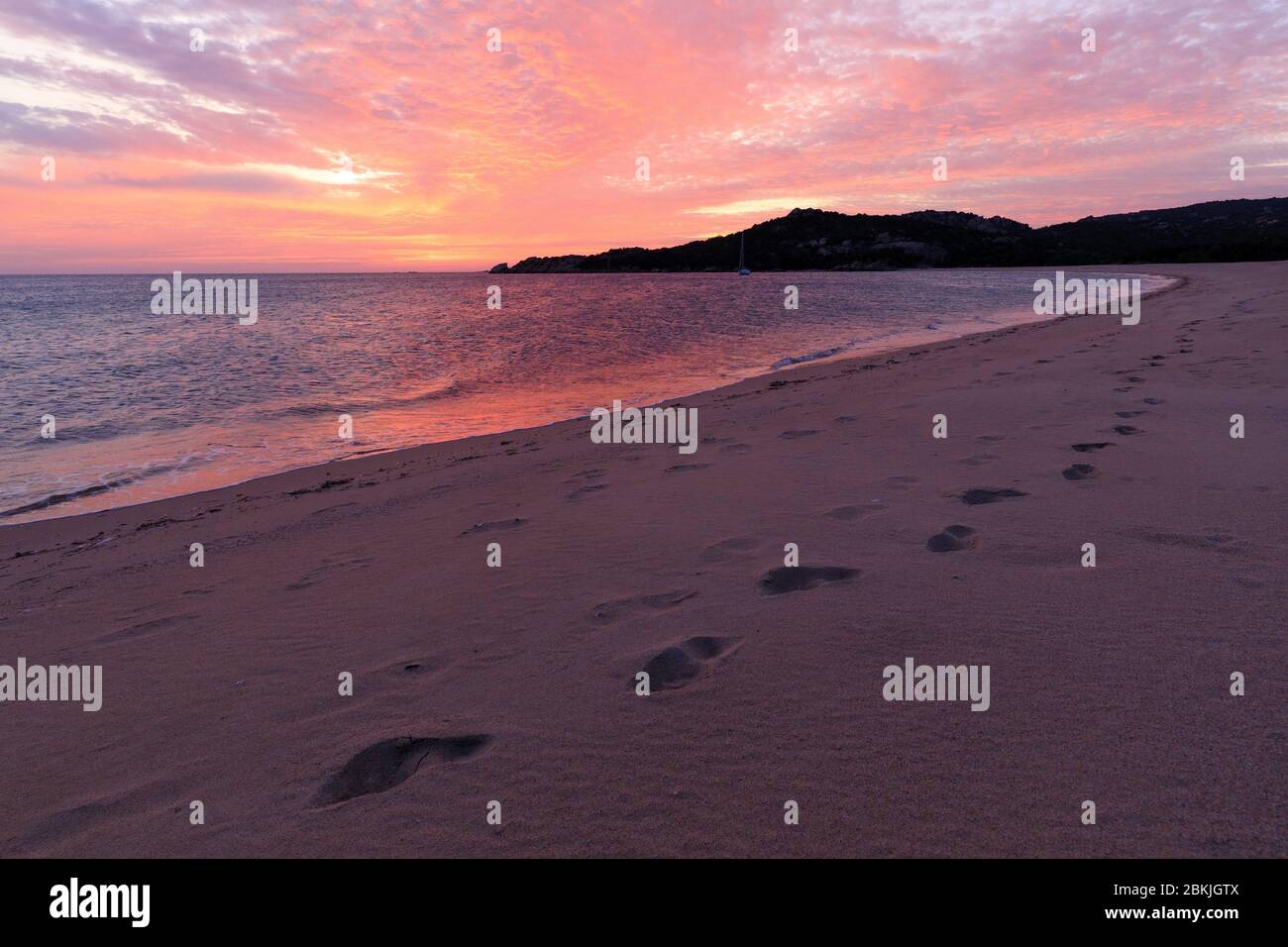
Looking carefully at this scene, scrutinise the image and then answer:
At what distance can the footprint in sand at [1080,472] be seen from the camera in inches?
225

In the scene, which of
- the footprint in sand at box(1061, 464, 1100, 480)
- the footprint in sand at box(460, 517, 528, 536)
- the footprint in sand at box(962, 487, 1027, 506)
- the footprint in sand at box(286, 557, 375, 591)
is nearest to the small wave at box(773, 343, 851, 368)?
the footprint in sand at box(1061, 464, 1100, 480)

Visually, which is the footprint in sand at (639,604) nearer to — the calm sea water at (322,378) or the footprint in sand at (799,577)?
the footprint in sand at (799,577)

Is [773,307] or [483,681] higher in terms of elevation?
[773,307]

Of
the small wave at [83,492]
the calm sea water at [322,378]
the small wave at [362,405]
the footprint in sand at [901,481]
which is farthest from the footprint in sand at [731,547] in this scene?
the small wave at [362,405]

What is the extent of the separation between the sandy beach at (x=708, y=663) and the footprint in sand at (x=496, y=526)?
60 mm

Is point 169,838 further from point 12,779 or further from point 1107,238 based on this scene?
point 1107,238

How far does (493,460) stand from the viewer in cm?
987

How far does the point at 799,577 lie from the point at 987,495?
7.06 ft

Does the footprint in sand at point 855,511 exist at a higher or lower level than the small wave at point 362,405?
lower

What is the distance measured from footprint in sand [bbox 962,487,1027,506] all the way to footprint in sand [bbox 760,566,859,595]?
1.68 metres

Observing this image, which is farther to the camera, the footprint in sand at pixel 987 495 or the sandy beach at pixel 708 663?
the footprint in sand at pixel 987 495

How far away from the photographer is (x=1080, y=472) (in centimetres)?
587
